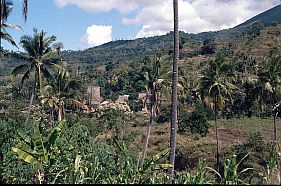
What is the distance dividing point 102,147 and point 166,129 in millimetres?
31100

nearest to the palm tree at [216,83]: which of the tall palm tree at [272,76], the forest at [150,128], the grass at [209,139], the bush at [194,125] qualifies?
the forest at [150,128]

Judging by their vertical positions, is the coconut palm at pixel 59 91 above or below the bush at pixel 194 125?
above

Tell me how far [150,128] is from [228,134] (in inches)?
766

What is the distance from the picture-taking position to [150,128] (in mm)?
34125

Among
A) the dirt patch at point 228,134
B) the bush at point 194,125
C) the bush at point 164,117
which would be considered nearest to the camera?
the dirt patch at point 228,134

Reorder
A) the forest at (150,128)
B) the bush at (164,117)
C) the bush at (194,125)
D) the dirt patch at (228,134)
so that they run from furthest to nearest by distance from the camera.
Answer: the bush at (164,117), the bush at (194,125), the dirt patch at (228,134), the forest at (150,128)

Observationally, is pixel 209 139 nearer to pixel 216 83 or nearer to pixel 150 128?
pixel 216 83

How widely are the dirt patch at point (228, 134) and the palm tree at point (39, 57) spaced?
70.9ft

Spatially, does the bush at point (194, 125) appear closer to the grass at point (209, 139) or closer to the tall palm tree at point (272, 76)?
the grass at point (209, 139)

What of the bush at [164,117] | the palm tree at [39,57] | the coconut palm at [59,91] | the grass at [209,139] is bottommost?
the grass at [209,139]

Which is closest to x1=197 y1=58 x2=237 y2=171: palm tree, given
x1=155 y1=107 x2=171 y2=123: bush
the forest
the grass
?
the forest

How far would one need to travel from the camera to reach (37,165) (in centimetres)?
1443

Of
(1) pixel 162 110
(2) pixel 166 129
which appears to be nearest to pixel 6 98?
(1) pixel 162 110

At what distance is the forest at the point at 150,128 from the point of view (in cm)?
1412
